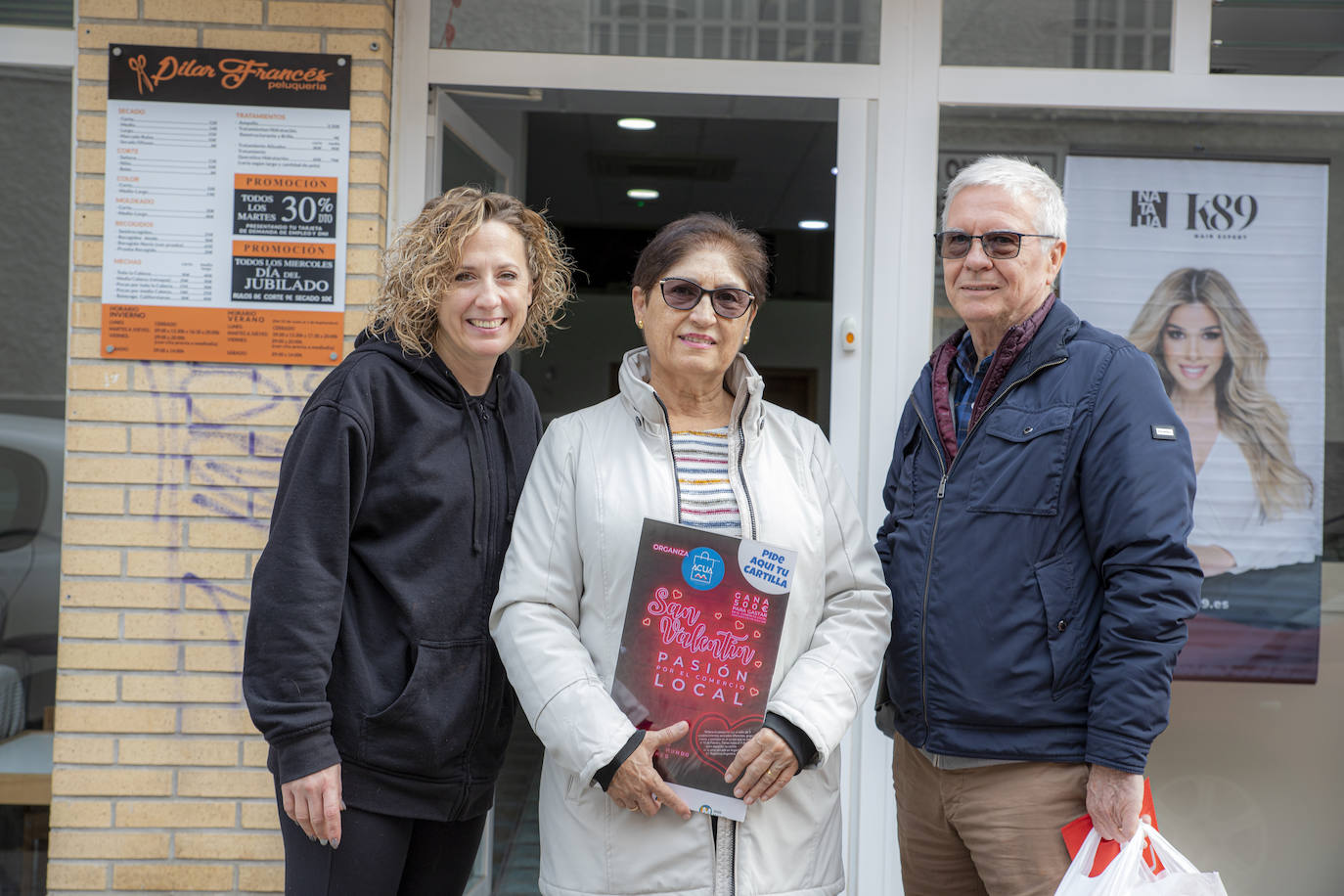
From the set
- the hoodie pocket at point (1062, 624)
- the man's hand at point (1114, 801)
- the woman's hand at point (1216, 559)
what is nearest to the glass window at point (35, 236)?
the hoodie pocket at point (1062, 624)

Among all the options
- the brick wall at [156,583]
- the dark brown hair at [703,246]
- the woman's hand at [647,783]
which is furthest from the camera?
the brick wall at [156,583]

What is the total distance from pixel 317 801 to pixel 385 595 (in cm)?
40

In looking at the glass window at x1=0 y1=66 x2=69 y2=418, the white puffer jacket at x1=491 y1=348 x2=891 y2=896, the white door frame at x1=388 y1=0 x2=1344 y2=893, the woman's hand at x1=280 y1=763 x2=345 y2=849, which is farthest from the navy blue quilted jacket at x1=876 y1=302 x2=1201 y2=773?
the glass window at x1=0 y1=66 x2=69 y2=418

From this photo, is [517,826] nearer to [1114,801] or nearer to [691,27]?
[691,27]

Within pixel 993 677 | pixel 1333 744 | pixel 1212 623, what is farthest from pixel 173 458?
pixel 1333 744

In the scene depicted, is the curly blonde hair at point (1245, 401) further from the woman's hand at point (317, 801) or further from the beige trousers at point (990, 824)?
the woman's hand at point (317, 801)

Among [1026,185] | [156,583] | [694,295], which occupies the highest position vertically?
[1026,185]

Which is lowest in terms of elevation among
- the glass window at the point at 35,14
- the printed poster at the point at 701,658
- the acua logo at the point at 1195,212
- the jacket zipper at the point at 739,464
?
the printed poster at the point at 701,658

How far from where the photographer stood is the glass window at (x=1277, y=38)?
3.73 metres

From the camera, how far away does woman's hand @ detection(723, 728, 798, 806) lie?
207cm

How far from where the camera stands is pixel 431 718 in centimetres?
221

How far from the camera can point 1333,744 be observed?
3.78 meters

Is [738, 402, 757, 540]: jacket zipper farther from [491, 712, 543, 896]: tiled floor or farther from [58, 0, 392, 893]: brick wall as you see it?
[58, 0, 392, 893]: brick wall

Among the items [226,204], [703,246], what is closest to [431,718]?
[703,246]
